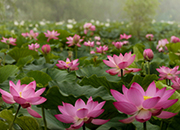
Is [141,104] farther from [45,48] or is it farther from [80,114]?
[45,48]

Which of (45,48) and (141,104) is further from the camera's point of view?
(45,48)

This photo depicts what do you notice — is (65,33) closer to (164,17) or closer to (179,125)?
(179,125)

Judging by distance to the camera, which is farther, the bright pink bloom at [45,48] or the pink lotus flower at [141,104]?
the bright pink bloom at [45,48]

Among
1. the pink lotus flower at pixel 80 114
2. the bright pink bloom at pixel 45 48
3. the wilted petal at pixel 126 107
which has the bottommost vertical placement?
the pink lotus flower at pixel 80 114

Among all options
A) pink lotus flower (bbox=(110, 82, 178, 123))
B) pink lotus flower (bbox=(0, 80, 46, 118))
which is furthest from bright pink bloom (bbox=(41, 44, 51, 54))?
pink lotus flower (bbox=(110, 82, 178, 123))

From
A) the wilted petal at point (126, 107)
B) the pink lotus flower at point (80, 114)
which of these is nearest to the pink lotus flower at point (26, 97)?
the pink lotus flower at point (80, 114)

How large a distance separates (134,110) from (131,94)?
38mm

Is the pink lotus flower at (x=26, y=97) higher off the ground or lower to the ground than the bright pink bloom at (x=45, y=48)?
lower

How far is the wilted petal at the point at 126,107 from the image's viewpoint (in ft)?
1.43

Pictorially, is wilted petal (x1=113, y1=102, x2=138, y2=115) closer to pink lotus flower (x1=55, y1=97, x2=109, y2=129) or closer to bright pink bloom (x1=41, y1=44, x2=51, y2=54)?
pink lotus flower (x1=55, y1=97, x2=109, y2=129)

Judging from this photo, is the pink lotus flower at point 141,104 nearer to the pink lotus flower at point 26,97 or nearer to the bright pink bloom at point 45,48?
A: the pink lotus flower at point 26,97

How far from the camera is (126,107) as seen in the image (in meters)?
0.44

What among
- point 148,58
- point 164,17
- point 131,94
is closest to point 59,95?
point 131,94

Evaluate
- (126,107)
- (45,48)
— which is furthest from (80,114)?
(45,48)
